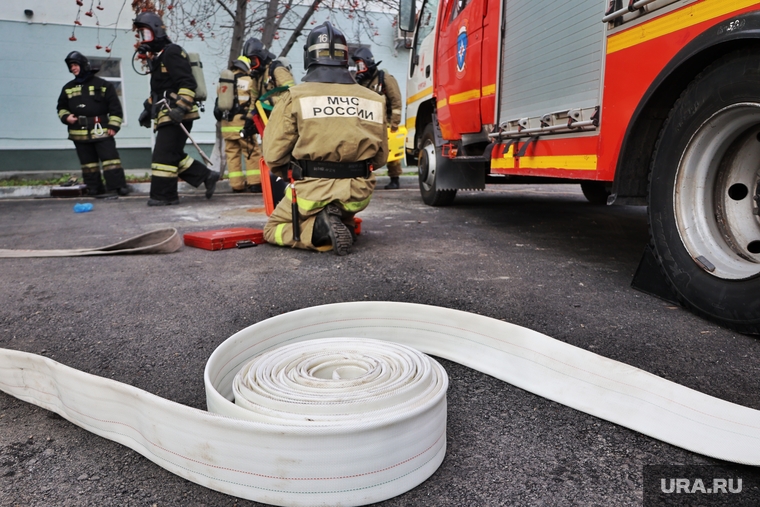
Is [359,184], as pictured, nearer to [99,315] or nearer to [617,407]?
[99,315]

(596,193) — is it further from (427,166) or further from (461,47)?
(461,47)

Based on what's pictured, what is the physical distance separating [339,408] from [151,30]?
687 centimetres

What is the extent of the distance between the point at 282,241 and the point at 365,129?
1.04 metres

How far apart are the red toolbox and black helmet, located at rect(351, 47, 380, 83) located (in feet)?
16.8

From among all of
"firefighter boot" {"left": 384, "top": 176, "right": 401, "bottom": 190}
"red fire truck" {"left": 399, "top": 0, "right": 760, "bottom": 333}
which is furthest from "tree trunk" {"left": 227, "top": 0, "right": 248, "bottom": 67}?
"red fire truck" {"left": 399, "top": 0, "right": 760, "bottom": 333}

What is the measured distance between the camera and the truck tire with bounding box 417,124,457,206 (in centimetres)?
662

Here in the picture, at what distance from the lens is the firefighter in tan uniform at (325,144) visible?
3.95m

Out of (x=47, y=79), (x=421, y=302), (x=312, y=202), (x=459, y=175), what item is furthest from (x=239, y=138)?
(x=421, y=302)

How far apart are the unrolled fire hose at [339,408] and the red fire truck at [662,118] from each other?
2.87ft

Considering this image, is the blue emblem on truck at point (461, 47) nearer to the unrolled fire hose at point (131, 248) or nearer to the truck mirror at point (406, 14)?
the truck mirror at point (406, 14)

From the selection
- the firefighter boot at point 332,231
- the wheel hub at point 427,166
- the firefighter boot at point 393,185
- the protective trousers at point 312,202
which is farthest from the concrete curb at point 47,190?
the firefighter boot at point 332,231

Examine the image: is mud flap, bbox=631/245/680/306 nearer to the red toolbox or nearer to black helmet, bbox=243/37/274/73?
the red toolbox

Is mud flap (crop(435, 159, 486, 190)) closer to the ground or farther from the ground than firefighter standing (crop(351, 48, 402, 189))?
closer to the ground

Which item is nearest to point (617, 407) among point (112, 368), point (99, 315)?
point (112, 368)
